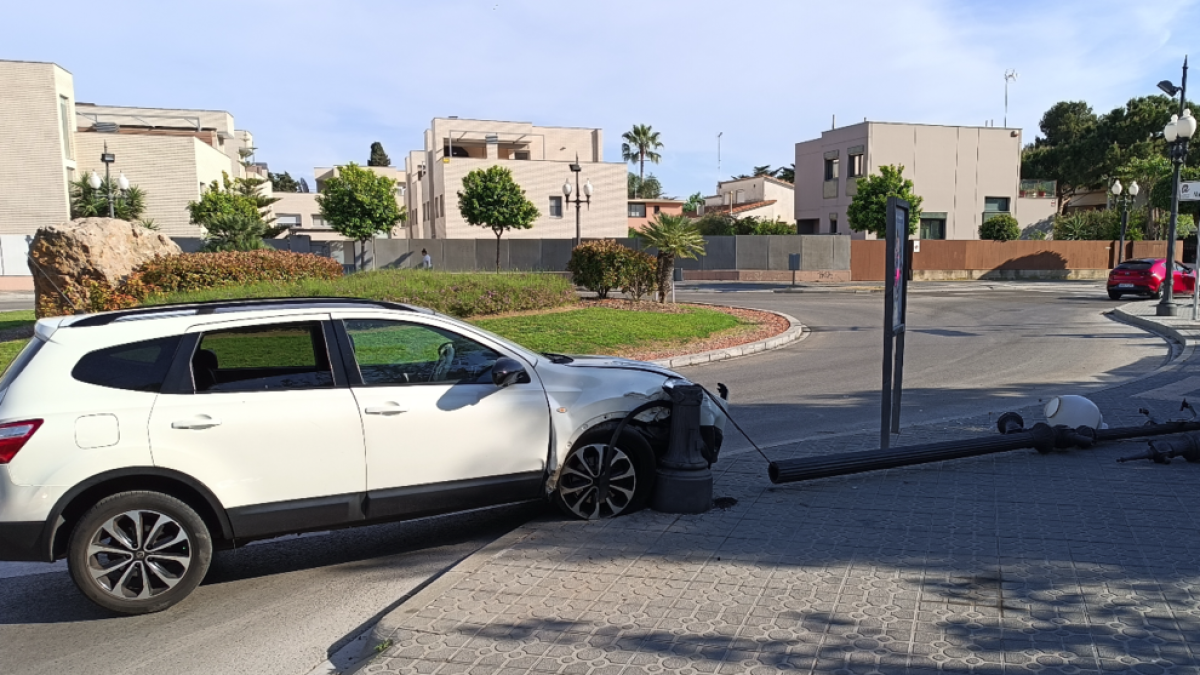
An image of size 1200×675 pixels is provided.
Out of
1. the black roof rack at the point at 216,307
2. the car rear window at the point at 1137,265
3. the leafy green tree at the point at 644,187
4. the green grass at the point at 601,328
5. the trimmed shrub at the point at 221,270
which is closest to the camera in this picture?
the black roof rack at the point at 216,307

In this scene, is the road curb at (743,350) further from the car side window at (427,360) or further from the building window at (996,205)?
the building window at (996,205)

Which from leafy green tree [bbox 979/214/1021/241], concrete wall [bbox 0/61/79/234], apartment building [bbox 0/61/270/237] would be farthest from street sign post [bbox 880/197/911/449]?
apartment building [bbox 0/61/270/237]

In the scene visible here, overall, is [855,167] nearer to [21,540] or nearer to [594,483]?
[594,483]

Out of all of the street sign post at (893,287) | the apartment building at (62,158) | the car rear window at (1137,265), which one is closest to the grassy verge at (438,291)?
the street sign post at (893,287)

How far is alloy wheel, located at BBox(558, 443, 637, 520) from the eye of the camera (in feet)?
17.7

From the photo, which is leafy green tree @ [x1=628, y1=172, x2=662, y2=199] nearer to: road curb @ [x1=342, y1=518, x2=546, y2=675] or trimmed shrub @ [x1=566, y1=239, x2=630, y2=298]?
trimmed shrub @ [x1=566, y1=239, x2=630, y2=298]

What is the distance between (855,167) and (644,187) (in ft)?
196

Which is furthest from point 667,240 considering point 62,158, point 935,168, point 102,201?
point 62,158

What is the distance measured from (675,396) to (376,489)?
1.96 metres

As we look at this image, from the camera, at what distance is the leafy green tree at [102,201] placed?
40.9m

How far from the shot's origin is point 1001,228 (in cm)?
4434

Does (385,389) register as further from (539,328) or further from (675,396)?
(539,328)

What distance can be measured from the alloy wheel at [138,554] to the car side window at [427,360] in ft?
4.30

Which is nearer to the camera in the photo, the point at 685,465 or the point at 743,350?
the point at 685,465
